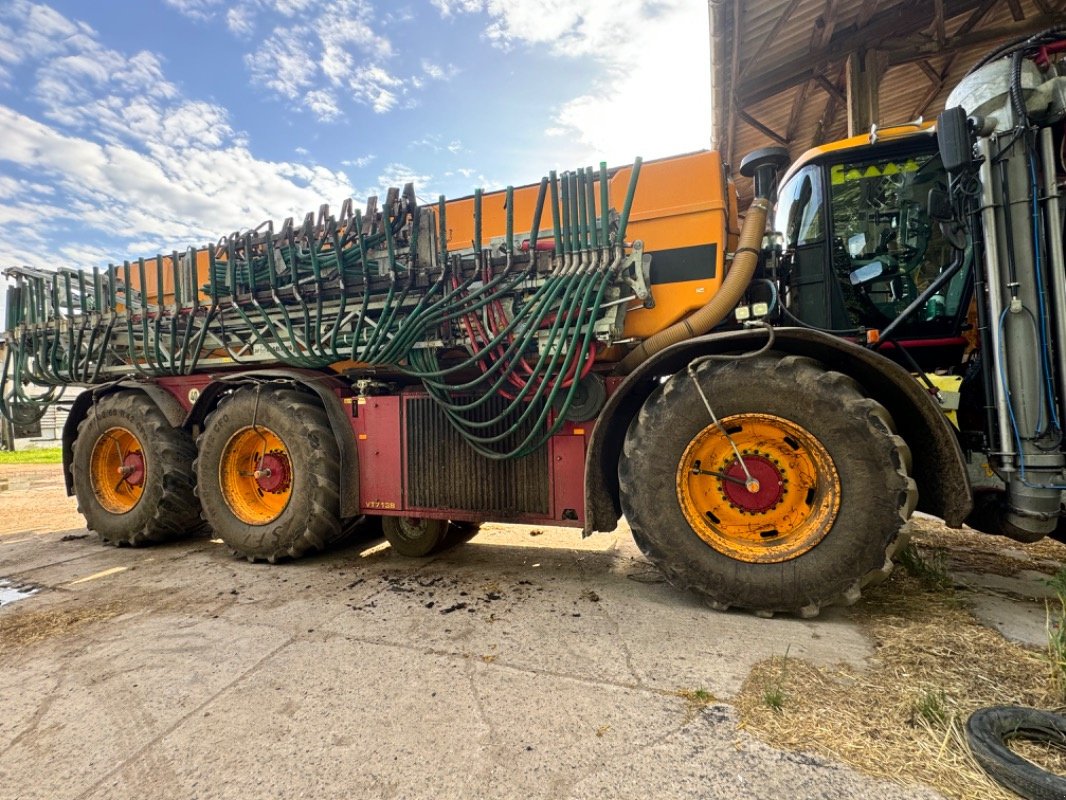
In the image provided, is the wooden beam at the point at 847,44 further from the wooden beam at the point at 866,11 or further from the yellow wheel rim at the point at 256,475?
the yellow wheel rim at the point at 256,475

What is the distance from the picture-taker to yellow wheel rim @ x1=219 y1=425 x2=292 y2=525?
3.94m

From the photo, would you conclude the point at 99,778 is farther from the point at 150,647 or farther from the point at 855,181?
the point at 855,181

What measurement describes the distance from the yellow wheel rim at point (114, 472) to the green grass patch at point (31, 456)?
10.7 meters

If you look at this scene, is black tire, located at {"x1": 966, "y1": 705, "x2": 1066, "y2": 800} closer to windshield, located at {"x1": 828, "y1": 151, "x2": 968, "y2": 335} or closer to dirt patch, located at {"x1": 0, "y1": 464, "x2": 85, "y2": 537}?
windshield, located at {"x1": 828, "y1": 151, "x2": 968, "y2": 335}

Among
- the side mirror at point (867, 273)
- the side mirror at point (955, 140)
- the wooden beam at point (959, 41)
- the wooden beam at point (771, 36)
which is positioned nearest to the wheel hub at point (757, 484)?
the side mirror at point (867, 273)

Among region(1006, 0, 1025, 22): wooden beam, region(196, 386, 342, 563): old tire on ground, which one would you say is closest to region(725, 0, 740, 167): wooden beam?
region(1006, 0, 1025, 22): wooden beam

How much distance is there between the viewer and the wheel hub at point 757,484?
266cm

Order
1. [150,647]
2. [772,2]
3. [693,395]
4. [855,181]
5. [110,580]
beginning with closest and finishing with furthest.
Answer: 1. [150,647]
2. [693,395]
3. [855,181]
4. [110,580]
5. [772,2]

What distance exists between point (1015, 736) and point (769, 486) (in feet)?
4.11

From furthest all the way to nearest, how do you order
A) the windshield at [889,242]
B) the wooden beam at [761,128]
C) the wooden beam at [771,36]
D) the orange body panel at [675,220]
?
1. the wooden beam at [761,128]
2. the wooden beam at [771,36]
3. the orange body panel at [675,220]
4. the windshield at [889,242]

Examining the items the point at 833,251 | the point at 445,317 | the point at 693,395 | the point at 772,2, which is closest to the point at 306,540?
the point at 445,317

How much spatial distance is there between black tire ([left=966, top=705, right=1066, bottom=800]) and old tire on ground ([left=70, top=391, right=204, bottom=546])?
5121 millimetres

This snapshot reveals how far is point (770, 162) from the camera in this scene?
10.9 ft

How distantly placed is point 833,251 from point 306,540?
3884 mm
